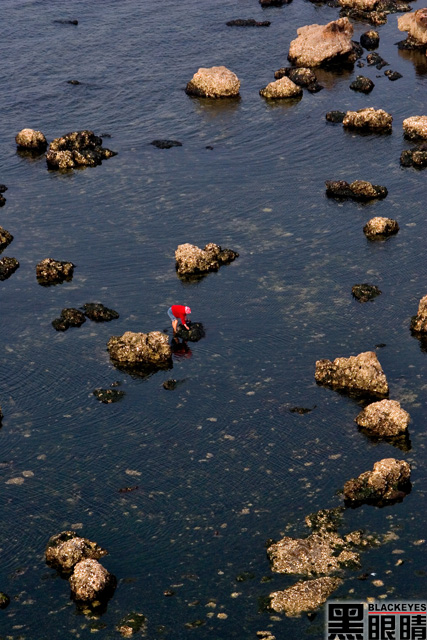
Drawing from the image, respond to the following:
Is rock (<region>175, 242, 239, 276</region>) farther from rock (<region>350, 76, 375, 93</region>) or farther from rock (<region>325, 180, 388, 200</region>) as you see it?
rock (<region>350, 76, 375, 93</region>)

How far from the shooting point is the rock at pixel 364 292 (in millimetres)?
69812

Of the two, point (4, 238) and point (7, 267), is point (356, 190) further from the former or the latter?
point (7, 267)

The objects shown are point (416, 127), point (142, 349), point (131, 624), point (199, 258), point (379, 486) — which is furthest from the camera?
point (416, 127)

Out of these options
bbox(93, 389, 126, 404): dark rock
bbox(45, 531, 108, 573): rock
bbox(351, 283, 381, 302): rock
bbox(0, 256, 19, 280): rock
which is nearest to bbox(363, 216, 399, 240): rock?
bbox(351, 283, 381, 302): rock

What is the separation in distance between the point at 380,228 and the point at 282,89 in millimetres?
33762

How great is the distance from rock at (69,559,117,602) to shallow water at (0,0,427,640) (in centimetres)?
75

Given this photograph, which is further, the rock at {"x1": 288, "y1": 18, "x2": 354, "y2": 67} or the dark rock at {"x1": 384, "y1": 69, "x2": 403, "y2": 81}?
the rock at {"x1": 288, "y1": 18, "x2": 354, "y2": 67}

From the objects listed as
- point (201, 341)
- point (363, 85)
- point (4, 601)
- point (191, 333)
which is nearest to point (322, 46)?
point (363, 85)

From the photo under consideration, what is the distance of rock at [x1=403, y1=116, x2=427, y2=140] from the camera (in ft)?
310

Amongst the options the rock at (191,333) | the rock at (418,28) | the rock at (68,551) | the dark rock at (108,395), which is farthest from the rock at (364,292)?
the rock at (418,28)

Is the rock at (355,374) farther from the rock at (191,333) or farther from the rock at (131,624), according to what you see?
the rock at (131,624)

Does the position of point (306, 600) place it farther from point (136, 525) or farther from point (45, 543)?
point (45, 543)

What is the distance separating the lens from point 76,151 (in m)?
94.1

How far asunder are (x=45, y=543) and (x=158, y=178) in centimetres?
4667
